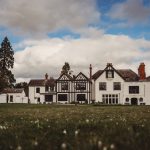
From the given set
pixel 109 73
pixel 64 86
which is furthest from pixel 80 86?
pixel 109 73

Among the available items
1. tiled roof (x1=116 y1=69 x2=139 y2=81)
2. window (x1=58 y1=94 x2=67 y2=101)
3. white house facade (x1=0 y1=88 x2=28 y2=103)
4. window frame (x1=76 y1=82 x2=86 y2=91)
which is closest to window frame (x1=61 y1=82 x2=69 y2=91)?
window (x1=58 y1=94 x2=67 y2=101)

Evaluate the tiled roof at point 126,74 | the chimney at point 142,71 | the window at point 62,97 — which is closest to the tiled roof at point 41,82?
the window at point 62,97

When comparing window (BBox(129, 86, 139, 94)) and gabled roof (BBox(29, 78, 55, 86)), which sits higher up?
gabled roof (BBox(29, 78, 55, 86))

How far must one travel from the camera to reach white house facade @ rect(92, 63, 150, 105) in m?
97.5

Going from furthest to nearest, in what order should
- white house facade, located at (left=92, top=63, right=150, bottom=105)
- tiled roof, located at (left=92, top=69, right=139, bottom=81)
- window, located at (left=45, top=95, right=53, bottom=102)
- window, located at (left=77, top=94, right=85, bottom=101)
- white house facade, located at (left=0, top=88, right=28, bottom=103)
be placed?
white house facade, located at (left=0, top=88, right=28, bottom=103), window, located at (left=45, top=95, right=53, bottom=102), window, located at (left=77, top=94, right=85, bottom=101), tiled roof, located at (left=92, top=69, right=139, bottom=81), white house facade, located at (left=92, top=63, right=150, bottom=105)

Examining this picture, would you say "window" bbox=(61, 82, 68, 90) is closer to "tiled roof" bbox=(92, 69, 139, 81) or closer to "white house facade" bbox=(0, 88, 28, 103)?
"tiled roof" bbox=(92, 69, 139, 81)

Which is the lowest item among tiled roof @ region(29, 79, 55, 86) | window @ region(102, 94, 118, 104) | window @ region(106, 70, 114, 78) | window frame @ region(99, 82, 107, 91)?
window @ region(102, 94, 118, 104)

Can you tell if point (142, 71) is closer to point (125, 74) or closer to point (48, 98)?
point (125, 74)

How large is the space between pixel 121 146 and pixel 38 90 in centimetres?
10624

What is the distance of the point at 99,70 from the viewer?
103188mm

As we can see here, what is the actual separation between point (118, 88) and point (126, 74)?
494cm

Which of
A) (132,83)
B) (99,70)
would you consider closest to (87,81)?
(99,70)

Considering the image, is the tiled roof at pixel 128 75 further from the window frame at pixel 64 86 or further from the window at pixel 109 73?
the window frame at pixel 64 86

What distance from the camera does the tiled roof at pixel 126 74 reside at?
98.4 metres
